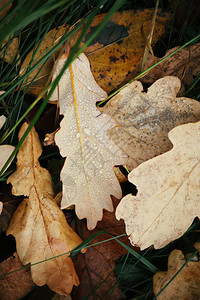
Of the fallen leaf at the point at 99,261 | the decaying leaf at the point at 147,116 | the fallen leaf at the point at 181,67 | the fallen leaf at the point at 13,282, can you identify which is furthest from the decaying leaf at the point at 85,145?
the fallen leaf at the point at 13,282

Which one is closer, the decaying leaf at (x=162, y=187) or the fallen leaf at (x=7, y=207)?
the decaying leaf at (x=162, y=187)

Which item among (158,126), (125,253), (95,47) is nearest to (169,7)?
(95,47)

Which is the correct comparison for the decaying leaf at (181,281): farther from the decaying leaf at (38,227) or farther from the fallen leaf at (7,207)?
the fallen leaf at (7,207)

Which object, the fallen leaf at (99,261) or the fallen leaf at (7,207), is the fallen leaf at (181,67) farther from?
the fallen leaf at (7,207)

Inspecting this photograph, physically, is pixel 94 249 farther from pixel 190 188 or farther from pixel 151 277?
pixel 190 188

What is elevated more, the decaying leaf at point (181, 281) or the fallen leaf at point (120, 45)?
the fallen leaf at point (120, 45)

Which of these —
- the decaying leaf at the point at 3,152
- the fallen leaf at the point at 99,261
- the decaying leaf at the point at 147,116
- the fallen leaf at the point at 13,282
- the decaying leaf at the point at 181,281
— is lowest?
the decaying leaf at the point at 181,281
